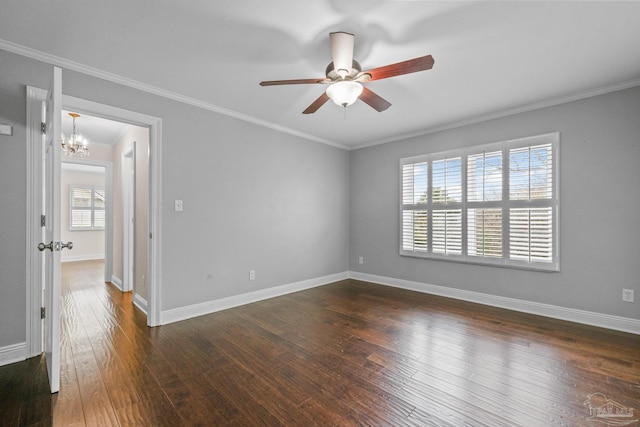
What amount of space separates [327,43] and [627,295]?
380 cm

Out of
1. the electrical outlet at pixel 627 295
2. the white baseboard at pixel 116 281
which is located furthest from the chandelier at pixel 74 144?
the electrical outlet at pixel 627 295

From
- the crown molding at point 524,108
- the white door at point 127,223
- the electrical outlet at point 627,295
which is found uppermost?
the crown molding at point 524,108

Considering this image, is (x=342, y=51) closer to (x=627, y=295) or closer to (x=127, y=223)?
(x=627, y=295)

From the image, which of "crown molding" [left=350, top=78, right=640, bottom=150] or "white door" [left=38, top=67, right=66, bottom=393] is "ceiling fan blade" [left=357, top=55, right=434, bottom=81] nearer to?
"white door" [left=38, top=67, right=66, bottom=393]

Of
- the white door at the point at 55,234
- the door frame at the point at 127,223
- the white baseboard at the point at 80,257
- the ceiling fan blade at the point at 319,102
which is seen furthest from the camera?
the white baseboard at the point at 80,257

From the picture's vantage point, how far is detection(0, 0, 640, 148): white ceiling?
1.88 m

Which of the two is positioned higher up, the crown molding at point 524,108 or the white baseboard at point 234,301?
the crown molding at point 524,108

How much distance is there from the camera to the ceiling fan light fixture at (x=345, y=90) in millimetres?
2195

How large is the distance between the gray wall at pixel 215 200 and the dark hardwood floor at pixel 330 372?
22.0 inches

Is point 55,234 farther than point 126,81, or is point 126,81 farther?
point 126,81

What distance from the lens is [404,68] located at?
1.94 m

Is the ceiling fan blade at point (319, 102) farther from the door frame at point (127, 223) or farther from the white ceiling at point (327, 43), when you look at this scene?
the door frame at point (127, 223)

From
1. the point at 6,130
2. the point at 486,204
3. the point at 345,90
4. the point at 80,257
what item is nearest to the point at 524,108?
the point at 486,204

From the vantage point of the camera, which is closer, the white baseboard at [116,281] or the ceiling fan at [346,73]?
the ceiling fan at [346,73]
